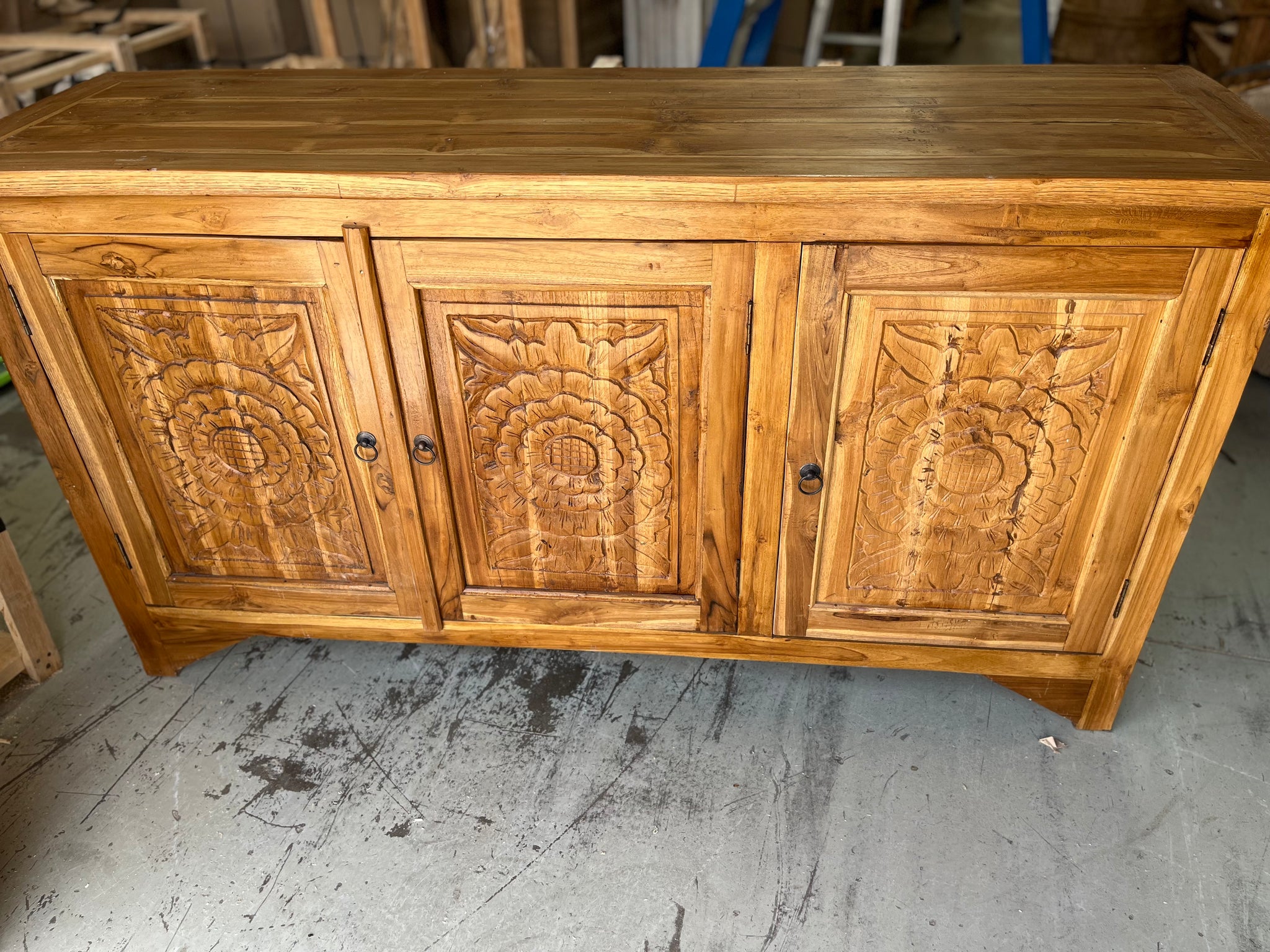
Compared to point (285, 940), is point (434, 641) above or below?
above

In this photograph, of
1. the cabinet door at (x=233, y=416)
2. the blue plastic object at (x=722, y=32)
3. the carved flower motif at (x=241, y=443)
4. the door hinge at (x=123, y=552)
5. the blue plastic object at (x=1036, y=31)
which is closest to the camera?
the cabinet door at (x=233, y=416)

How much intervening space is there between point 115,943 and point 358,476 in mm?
823

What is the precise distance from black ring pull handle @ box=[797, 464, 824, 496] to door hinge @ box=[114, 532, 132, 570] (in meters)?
1.26

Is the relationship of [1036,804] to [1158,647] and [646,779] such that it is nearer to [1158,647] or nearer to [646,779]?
[1158,647]

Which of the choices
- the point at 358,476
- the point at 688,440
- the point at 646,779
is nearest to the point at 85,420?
the point at 358,476

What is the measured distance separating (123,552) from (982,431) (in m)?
1.56

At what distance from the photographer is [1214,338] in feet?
4.30

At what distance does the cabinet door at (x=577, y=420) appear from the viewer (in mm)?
1348

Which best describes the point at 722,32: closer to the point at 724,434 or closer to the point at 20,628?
the point at 724,434

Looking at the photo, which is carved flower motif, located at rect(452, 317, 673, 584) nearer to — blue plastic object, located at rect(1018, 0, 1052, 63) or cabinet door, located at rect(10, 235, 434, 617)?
cabinet door, located at rect(10, 235, 434, 617)

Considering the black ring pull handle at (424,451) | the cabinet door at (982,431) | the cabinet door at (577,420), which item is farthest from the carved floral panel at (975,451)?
the black ring pull handle at (424,451)

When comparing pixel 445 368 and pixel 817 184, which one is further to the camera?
pixel 445 368

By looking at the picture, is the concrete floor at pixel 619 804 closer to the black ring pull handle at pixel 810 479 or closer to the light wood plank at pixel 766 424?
the light wood plank at pixel 766 424

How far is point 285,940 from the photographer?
4.69 ft
